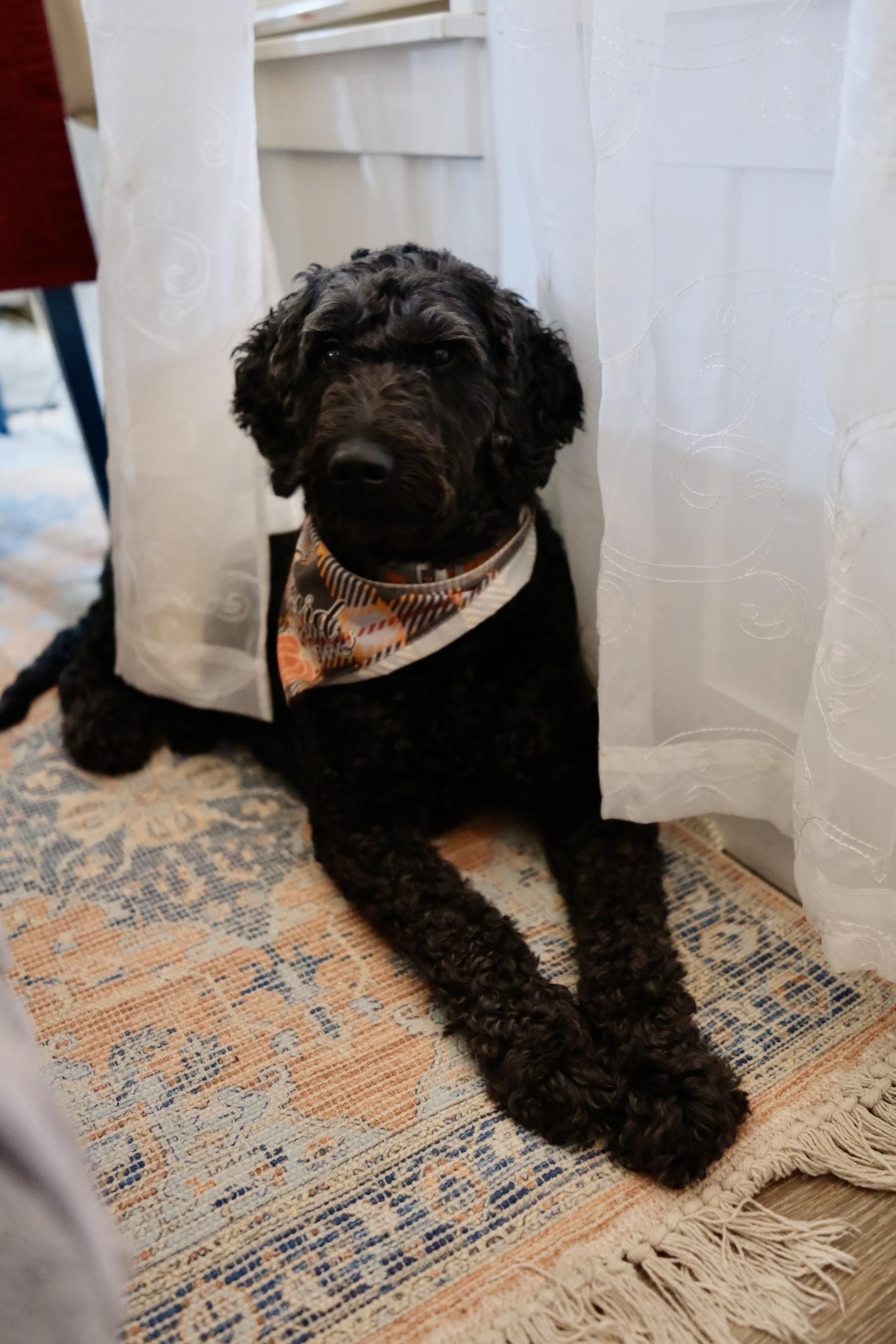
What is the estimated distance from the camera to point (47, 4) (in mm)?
1774

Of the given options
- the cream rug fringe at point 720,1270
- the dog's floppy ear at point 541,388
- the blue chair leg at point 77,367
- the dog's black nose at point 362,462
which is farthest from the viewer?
the blue chair leg at point 77,367

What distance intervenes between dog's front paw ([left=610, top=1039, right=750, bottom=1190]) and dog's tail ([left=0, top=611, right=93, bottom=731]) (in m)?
1.41

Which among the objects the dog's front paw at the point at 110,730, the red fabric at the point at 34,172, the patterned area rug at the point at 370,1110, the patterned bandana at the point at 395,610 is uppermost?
the red fabric at the point at 34,172

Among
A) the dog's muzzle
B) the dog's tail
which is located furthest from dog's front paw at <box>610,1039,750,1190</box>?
the dog's tail

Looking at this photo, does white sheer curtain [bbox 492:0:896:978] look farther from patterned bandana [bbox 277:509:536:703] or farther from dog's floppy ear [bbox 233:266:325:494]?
dog's floppy ear [bbox 233:266:325:494]

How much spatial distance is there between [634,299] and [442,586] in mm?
459

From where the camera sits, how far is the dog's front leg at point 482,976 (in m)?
1.05

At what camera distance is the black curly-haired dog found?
106cm

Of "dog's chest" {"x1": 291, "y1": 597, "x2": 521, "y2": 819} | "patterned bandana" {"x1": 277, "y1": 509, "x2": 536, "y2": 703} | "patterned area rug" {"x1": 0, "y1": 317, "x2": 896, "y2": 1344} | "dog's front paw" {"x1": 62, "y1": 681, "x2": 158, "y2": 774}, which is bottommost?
"patterned area rug" {"x1": 0, "y1": 317, "x2": 896, "y2": 1344}

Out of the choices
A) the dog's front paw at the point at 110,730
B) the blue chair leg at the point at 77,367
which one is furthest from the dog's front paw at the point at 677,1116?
the blue chair leg at the point at 77,367

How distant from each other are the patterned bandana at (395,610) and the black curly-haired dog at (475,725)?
0.03m

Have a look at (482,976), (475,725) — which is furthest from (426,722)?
(482,976)

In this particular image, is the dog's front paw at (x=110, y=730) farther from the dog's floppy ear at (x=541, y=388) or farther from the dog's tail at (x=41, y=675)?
the dog's floppy ear at (x=541, y=388)

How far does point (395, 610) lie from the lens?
1.33m
